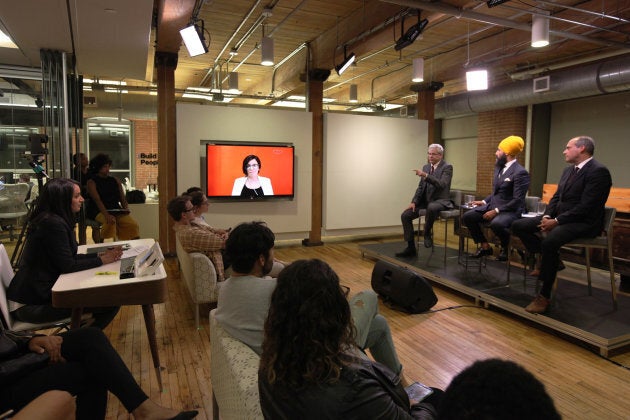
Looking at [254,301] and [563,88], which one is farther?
[563,88]

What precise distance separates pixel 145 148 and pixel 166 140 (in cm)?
545

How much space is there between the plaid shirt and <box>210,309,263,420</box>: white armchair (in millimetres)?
1575

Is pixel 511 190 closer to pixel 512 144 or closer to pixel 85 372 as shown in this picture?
pixel 512 144

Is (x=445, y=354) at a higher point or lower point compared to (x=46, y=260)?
lower

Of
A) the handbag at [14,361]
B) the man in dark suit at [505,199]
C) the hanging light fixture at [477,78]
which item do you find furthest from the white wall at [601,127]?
the handbag at [14,361]

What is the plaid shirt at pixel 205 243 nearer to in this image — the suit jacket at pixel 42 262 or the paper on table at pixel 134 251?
the paper on table at pixel 134 251

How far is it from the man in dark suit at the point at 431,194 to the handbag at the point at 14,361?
420cm

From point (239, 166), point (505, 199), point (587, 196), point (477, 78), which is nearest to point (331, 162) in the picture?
point (239, 166)

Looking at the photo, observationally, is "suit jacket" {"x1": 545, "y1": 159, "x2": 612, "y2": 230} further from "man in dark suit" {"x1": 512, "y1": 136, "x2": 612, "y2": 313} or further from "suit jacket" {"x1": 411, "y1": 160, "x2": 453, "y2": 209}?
"suit jacket" {"x1": 411, "y1": 160, "x2": 453, "y2": 209}

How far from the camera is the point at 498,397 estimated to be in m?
0.79

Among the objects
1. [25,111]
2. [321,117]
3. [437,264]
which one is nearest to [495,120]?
[321,117]

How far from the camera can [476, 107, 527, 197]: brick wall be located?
30.3ft

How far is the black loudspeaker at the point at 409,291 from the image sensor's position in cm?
395

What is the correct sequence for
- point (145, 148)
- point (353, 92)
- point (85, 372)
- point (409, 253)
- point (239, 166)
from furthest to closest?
point (145, 148)
point (353, 92)
point (239, 166)
point (409, 253)
point (85, 372)
